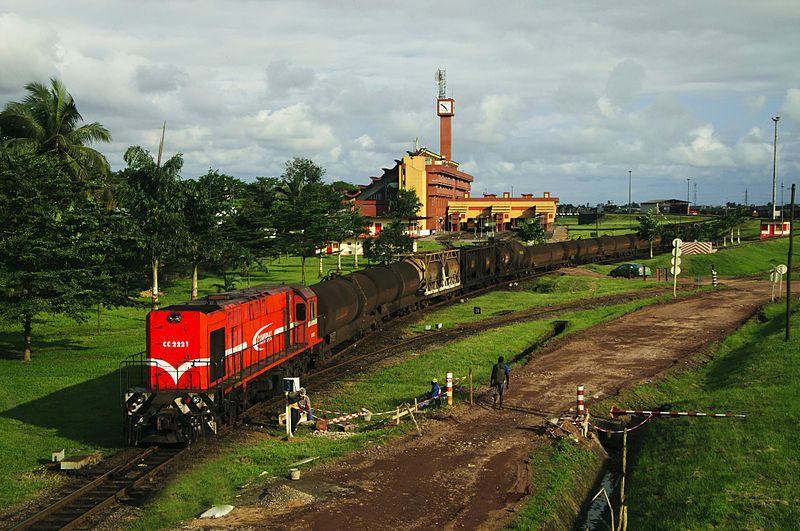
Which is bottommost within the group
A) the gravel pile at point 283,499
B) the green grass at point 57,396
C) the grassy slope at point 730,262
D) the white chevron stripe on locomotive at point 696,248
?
the green grass at point 57,396

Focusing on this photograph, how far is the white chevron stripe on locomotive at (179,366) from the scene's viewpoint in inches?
845

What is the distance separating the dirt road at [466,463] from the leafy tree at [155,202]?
27.1 meters

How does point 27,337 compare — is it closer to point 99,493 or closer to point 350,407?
point 350,407

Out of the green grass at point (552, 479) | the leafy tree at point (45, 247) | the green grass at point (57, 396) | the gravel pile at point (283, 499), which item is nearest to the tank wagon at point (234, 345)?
the green grass at point (57, 396)

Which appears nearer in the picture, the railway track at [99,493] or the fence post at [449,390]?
the railway track at [99,493]

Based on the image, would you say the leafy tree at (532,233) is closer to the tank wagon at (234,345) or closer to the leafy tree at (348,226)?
the leafy tree at (348,226)

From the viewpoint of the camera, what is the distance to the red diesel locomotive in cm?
2084

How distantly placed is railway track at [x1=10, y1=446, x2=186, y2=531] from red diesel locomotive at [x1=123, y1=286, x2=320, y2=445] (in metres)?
0.85

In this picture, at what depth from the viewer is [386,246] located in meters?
72.5

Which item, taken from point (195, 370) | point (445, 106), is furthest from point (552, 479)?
point (445, 106)

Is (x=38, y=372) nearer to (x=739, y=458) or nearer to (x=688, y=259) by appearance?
(x=739, y=458)

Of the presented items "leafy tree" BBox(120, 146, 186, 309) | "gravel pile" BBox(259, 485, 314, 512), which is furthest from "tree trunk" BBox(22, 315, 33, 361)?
"gravel pile" BBox(259, 485, 314, 512)

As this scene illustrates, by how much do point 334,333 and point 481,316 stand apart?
16553 mm

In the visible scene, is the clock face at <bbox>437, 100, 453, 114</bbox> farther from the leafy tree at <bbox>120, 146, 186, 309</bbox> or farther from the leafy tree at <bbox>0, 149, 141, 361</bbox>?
the leafy tree at <bbox>0, 149, 141, 361</bbox>
